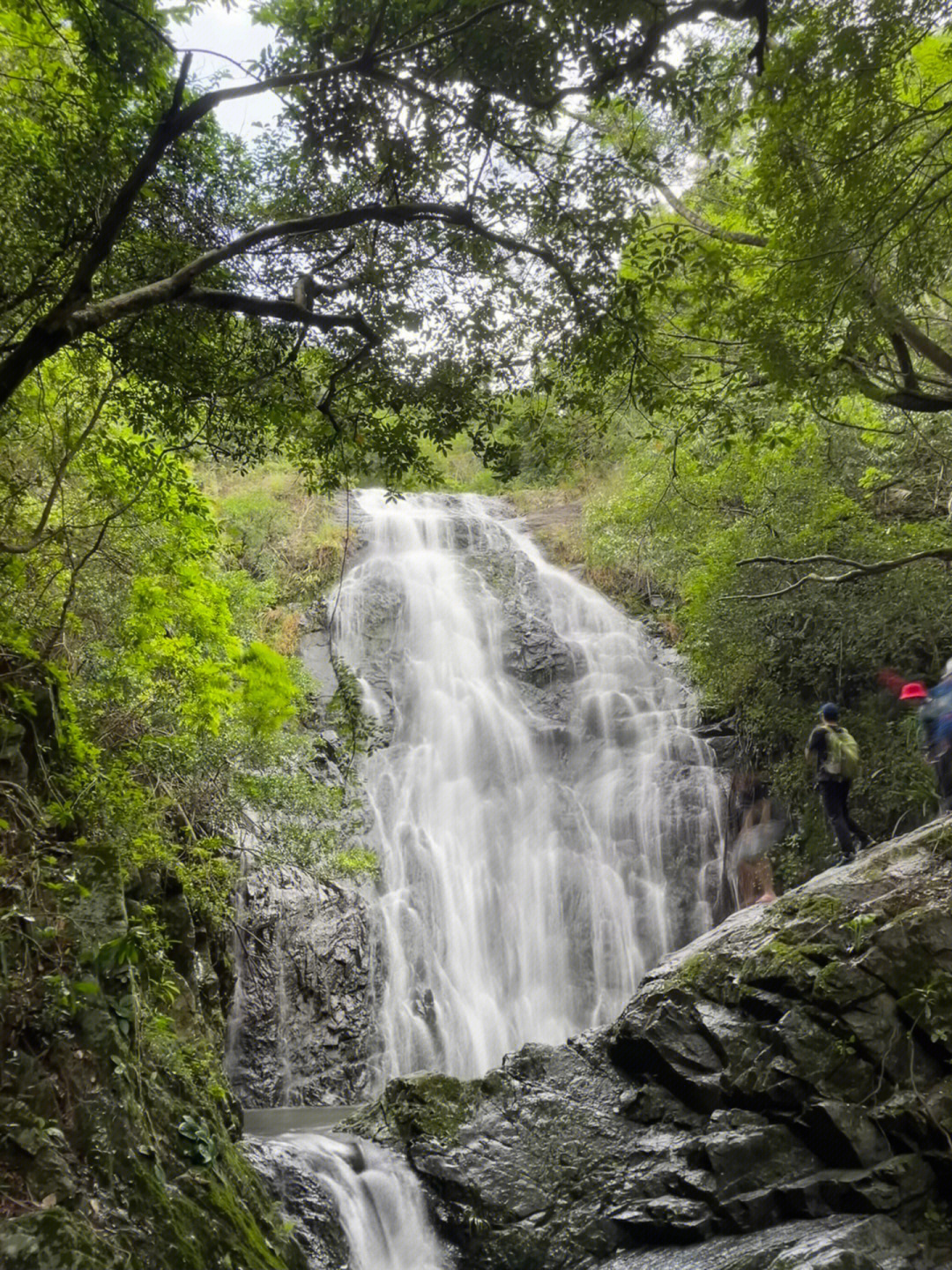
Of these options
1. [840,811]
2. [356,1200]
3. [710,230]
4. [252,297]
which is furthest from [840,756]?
[252,297]

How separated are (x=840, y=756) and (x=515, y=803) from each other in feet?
23.3

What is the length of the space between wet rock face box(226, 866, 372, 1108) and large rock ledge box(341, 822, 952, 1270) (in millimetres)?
2893

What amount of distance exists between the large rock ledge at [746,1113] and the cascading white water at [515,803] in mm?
4073

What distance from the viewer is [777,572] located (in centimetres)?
1448

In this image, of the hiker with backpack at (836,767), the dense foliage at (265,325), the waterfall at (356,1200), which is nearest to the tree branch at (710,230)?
the dense foliage at (265,325)

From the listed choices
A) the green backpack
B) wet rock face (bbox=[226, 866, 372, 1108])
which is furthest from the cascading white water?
the green backpack

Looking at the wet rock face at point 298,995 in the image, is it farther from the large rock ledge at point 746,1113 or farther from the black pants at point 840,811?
the black pants at point 840,811

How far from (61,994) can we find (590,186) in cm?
602

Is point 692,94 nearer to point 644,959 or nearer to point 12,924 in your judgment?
point 12,924

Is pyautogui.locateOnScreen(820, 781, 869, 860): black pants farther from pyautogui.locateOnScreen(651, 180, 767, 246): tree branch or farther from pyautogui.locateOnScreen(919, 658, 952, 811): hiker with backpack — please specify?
pyautogui.locateOnScreen(651, 180, 767, 246): tree branch

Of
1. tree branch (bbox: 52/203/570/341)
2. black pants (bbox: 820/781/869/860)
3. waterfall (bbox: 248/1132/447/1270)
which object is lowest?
waterfall (bbox: 248/1132/447/1270)

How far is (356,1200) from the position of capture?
8.11 meters

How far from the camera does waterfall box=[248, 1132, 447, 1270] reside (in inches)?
306

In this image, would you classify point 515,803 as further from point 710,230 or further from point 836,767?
point 710,230
